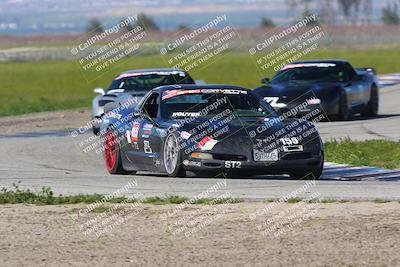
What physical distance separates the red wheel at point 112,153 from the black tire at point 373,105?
39.6 ft

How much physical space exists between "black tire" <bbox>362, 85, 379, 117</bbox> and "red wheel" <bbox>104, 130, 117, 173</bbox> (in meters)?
12.1

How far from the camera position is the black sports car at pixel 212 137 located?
1492 centimetres

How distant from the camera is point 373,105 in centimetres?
Answer: 2822

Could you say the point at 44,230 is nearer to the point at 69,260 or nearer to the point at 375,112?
the point at 69,260

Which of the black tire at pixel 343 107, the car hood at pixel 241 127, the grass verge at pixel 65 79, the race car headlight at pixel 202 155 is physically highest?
the car hood at pixel 241 127

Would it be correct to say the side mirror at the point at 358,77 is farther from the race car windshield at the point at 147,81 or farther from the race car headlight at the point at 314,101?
the race car windshield at the point at 147,81

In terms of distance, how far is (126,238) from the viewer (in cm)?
1035

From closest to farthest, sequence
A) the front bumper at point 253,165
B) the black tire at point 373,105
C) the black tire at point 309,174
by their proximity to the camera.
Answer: the front bumper at point 253,165 < the black tire at point 309,174 < the black tire at point 373,105

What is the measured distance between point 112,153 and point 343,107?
10.7 m

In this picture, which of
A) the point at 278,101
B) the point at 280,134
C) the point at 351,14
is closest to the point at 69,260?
the point at 280,134

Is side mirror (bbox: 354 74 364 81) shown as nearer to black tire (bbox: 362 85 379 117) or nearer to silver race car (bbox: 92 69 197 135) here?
black tire (bbox: 362 85 379 117)

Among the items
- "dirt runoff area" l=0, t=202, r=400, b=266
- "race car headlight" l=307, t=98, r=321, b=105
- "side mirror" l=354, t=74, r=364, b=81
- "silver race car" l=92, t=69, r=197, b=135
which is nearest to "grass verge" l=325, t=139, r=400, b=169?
"race car headlight" l=307, t=98, r=321, b=105

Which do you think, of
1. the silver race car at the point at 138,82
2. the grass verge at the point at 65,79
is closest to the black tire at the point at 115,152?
the silver race car at the point at 138,82

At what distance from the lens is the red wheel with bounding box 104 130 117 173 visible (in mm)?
16719
